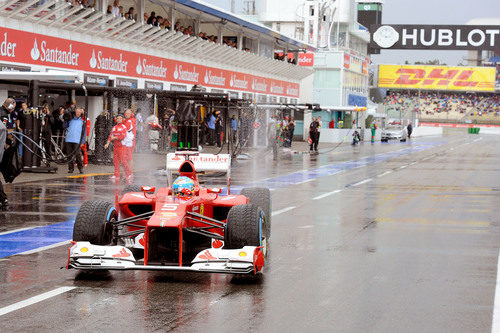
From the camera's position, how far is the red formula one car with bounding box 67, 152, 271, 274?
8.40 m

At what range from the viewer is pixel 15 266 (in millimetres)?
9445

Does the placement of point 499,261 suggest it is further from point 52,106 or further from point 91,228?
point 52,106

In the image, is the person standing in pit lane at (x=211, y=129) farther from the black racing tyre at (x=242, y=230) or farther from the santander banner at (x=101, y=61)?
the black racing tyre at (x=242, y=230)

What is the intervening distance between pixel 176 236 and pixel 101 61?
23548mm

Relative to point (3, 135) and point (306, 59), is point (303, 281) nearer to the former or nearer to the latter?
point (3, 135)

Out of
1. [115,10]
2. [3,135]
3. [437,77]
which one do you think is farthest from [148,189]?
[437,77]

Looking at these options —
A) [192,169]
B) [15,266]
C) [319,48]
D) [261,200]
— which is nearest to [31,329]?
[15,266]

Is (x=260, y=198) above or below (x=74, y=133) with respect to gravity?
below

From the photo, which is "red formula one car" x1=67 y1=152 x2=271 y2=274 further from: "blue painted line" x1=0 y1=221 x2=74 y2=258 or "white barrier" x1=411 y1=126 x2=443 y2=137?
"white barrier" x1=411 y1=126 x2=443 y2=137

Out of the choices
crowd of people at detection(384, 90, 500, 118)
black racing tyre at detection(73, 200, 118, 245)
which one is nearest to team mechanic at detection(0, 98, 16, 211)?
black racing tyre at detection(73, 200, 118, 245)

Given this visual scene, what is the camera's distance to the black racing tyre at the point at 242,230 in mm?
8711

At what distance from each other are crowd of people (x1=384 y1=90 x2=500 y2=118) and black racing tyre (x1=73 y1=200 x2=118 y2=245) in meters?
128

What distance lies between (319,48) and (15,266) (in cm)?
6824

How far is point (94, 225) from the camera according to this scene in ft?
29.0
